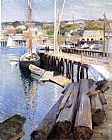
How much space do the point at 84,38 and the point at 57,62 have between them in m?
61.7

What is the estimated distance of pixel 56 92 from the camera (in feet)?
86.5

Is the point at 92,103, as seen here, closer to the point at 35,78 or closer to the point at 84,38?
the point at 35,78

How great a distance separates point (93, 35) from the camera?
100438 mm

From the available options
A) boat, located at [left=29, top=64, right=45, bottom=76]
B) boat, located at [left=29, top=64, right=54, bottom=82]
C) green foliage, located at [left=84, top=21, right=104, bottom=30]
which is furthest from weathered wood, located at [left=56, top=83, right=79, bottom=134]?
green foliage, located at [left=84, top=21, right=104, bottom=30]

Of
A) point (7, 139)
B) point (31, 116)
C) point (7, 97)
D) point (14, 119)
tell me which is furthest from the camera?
point (7, 97)

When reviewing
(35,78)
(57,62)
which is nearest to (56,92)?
(35,78)

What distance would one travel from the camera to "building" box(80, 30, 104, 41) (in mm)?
98562

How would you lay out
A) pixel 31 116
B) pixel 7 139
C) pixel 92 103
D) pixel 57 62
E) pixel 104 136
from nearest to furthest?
pixel 7 139 → pixel 104 136 → pixel 92 103 → pixel 31 116 → pixel 57 62

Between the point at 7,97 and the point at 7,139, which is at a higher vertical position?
the point at 7,139

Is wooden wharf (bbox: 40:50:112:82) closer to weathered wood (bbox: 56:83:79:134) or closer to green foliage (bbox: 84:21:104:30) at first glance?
weathered wood (bbox: 56:83:79:134)

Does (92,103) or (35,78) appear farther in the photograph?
(35,78)

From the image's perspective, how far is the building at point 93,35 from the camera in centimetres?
9856

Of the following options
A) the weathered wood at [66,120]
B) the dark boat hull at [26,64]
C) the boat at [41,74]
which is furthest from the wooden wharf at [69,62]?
the weathered wood at [66,120]

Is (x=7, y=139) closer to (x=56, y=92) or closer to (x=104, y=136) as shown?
(x=104, y=136)
